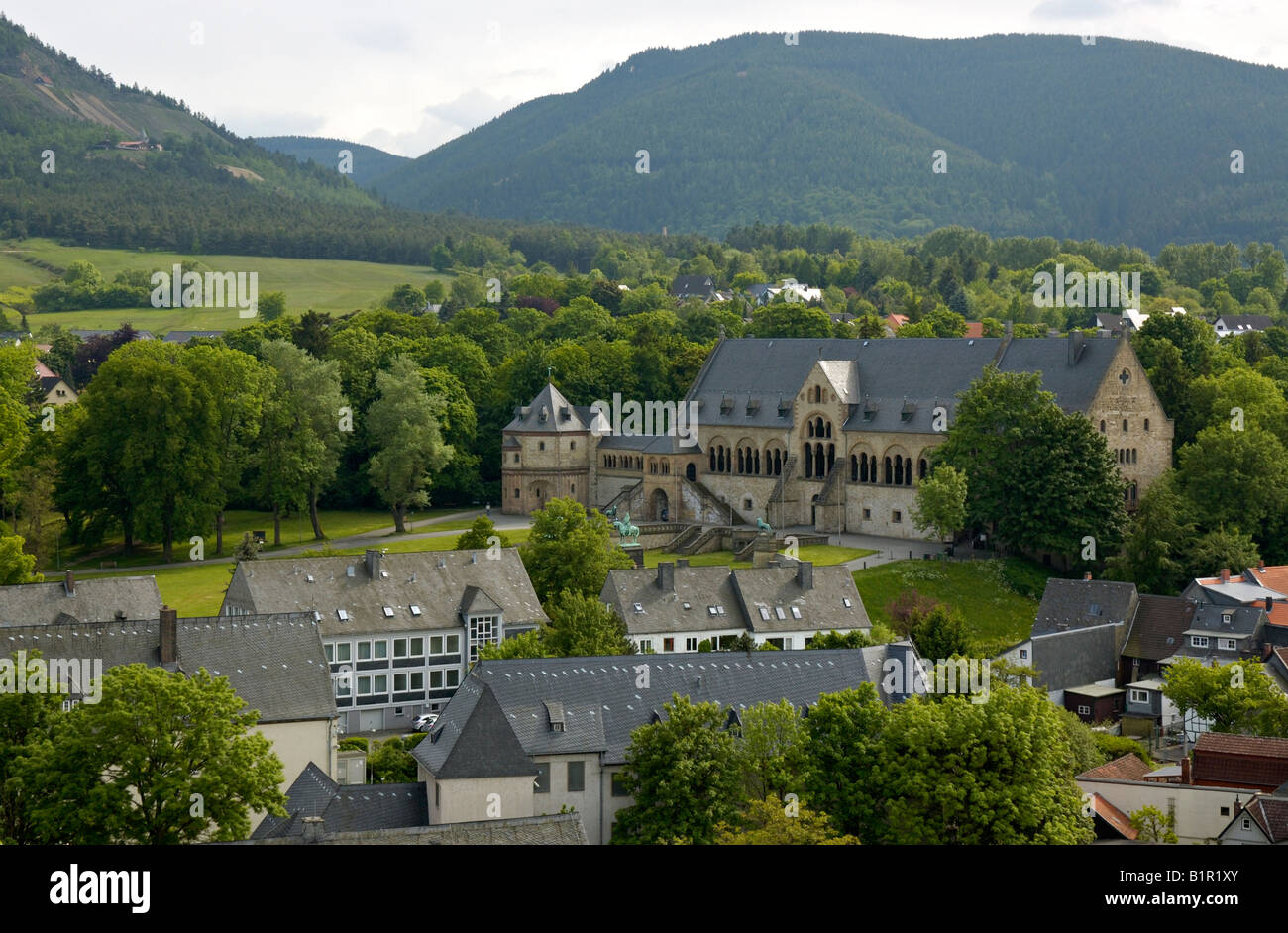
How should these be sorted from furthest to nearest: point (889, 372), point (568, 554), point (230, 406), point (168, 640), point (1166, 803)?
point (889, 372) → point (230, 406) → point (568, 554) → point (168, 640) → point (1166, 803)

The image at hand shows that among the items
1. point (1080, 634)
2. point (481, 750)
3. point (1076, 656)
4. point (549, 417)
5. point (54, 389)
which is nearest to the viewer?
point (481, 750)

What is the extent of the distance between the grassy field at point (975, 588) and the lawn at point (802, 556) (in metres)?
3.46

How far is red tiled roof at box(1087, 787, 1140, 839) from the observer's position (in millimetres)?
47188

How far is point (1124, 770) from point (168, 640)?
30.7 m

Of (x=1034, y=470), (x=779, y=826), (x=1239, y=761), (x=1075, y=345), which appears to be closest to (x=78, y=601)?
(x=779, y=826)

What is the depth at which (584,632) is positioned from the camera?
58969 mm

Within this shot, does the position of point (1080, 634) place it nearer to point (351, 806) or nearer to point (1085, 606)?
point (1085, 606)

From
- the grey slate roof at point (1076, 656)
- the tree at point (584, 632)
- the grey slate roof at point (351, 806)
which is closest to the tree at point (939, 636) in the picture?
the grey slate roof at point (1076, 656)

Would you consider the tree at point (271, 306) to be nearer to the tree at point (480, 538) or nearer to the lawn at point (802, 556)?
the lawn at point (802, 556)

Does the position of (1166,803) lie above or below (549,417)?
below

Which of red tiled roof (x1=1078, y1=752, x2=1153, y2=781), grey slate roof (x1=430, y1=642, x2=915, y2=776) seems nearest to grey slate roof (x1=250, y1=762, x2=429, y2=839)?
grey slate roof (x1=430, y1=642, x2=915, y2=776)

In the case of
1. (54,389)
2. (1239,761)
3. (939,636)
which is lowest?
(1239,761)
